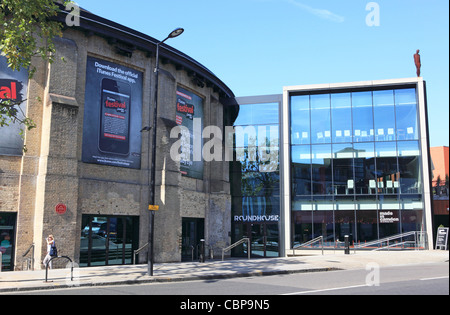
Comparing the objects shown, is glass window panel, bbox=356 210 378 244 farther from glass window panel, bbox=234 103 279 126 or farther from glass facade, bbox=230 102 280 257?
glass window panel, bbox=234 103 279 126

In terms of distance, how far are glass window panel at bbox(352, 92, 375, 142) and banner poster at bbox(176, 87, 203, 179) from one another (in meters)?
11.2

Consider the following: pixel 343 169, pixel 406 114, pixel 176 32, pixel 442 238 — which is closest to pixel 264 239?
pixel 343 169

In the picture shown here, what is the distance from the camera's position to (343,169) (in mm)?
30250

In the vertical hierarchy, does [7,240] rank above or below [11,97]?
below

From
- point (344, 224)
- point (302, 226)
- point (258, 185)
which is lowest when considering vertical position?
point (302, 226)

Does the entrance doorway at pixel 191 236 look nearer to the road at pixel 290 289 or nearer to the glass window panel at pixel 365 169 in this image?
the road at pixel 290 289

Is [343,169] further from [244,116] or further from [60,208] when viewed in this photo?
[60,208]

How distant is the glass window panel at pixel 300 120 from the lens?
102ft

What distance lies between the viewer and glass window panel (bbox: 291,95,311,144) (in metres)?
31.0

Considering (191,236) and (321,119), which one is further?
(321,119)

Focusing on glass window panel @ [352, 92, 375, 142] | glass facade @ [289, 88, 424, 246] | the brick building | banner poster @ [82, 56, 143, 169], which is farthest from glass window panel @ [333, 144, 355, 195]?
banner poster @ [82, 56, 143, 169]

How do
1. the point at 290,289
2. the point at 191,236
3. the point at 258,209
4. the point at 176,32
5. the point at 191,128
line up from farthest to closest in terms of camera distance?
the point at 258,209 → the point at 191,128 → the point at 191,236 → the point at 176,32 → the point at 290,289

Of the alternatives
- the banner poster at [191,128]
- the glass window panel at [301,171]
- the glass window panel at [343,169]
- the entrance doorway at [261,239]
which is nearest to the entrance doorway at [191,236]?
the banner poster at [191,128]

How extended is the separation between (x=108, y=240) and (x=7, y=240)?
178 inches
